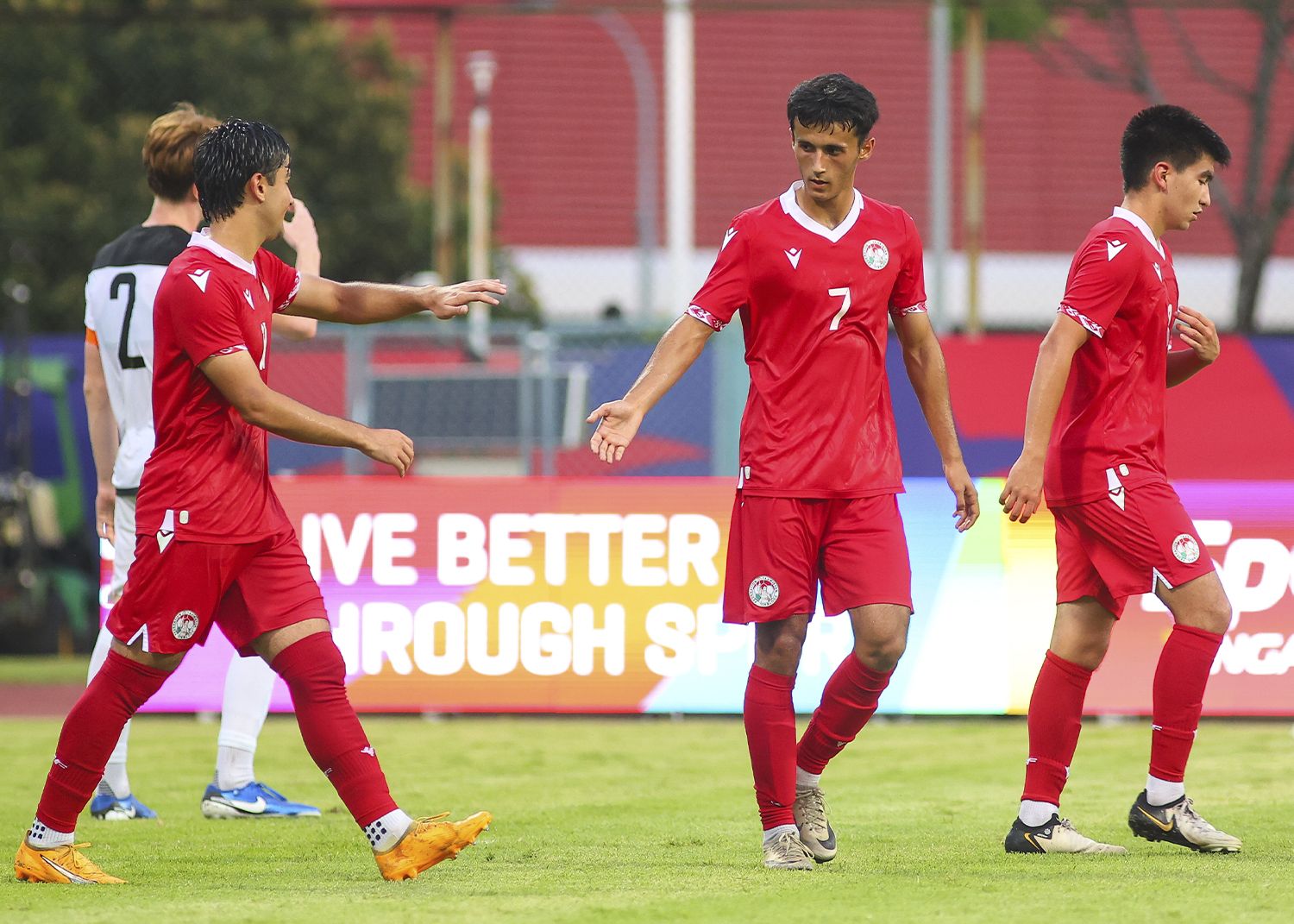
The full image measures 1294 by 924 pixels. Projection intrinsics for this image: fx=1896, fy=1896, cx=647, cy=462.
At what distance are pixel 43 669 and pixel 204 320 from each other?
849 centimetres

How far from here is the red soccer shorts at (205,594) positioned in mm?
5199

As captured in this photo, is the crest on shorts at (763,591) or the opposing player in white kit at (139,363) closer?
the crest on shorts at (763,591)

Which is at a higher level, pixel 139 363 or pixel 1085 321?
pixel 1085 321

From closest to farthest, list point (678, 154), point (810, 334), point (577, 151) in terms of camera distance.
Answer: point (810, 334) < point (678, 154) < point (577, 151)

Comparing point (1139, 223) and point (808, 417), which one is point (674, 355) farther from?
point (1139, 223)

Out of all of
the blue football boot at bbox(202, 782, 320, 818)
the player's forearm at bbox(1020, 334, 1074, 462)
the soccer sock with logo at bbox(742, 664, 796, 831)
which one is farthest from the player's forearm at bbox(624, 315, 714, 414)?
the blue football boot at bbox(202, 782, 320, 818)

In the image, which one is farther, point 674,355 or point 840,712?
point 840,712

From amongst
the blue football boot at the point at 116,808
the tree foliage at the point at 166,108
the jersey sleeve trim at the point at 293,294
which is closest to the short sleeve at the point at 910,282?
the jersey sleeve trim at the point at 293,294

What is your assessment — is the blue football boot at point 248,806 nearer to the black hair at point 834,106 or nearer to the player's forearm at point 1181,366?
the black hair at point 834,106

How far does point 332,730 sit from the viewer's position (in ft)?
17.2

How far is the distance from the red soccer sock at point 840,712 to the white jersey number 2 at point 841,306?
3.19 feet

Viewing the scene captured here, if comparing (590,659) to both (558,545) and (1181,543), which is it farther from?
(1181,543)

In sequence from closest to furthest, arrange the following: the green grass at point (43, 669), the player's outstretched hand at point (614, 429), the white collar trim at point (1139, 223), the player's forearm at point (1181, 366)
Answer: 1. the player's outstretched hand at point (614, 429)
2. the white collar trim at point (1139, 223)
3. the player's forearm at point (1181, 366)
4. the green grass at point (43, 669)

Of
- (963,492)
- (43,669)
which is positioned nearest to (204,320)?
(963,492)
